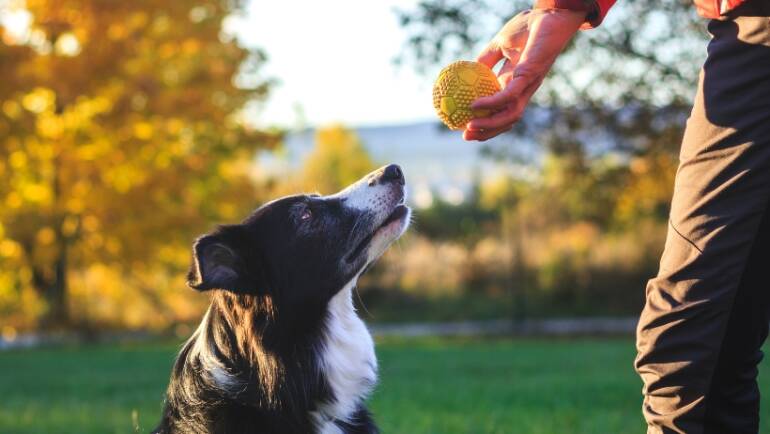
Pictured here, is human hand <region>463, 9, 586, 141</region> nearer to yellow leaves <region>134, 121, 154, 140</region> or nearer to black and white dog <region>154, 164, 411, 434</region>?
black and white dog <region>154, 164, 411, 434</region>

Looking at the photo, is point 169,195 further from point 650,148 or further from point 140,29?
point 650,148

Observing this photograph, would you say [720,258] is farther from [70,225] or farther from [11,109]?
[70,225]

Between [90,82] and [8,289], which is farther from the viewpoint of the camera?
[8,289]

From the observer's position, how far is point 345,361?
155 inches

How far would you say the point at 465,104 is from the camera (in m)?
3.23

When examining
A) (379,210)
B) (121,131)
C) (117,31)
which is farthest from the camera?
(121,131)

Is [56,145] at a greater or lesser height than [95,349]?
greater

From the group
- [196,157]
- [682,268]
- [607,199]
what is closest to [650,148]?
[607,199]

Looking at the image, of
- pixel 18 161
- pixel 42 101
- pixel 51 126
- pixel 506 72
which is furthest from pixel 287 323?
pixel 42 101

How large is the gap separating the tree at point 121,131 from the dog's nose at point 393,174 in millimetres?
13026

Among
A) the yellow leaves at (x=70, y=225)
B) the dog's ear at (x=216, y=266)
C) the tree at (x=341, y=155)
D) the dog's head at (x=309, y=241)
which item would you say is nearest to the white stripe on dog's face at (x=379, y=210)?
the dog's head at (x=309, y=241)

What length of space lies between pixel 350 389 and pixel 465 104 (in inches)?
53.0

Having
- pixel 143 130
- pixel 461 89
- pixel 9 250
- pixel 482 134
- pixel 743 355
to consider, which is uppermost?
pixel 461 89

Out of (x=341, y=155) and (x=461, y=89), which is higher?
(x=461, y=89)
